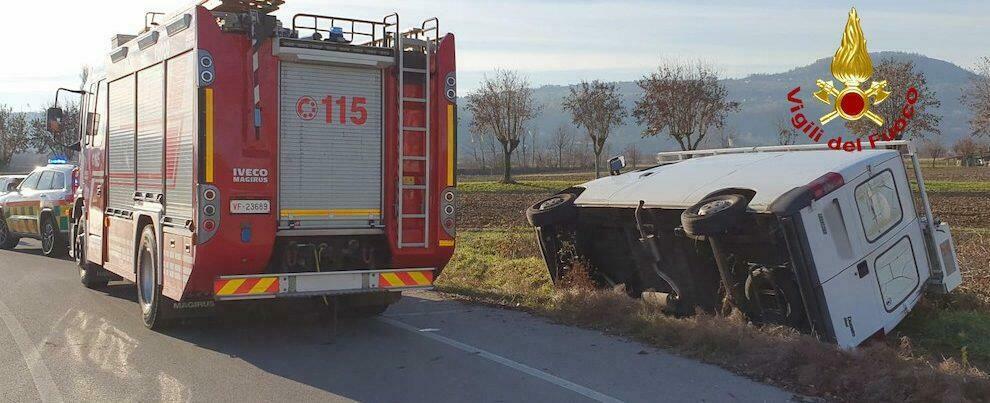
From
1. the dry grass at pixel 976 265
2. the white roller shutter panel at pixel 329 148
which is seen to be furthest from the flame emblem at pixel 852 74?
the white roller shutter panel at pixel 329 148

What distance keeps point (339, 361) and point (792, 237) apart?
12.7 feet

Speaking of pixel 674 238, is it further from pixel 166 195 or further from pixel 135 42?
pixel 135 42

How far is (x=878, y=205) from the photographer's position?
752 centimetres

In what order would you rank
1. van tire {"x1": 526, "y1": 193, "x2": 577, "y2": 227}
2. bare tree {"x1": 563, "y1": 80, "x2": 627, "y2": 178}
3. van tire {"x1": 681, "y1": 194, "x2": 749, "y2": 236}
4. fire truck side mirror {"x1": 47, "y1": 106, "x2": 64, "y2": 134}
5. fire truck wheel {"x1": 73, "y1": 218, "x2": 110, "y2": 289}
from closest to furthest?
van tire {"x1": 681, "y1": 194, "x2": 749, "y2": 236}
van tire {"x1": 526, "y1": 193, "x2": 577, "y2": 227}
fire truck wheel {"x1": 73, "y1": 218, "x2": 110, "y2": 289}
fire truck side mirror {"x1": 47, "y1": 106, "x2": 64, "y2": 134}
bare tree {"x1": 563, "y1": 80, "x2": 627, "y2": 178}

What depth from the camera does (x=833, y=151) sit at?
8.47m

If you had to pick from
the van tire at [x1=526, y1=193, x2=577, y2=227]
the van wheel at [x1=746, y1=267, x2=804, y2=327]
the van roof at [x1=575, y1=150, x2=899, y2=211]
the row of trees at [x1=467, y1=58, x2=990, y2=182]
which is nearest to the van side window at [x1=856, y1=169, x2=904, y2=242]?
the van roof at [x1=575, y1=150, x2=899, y2=211]

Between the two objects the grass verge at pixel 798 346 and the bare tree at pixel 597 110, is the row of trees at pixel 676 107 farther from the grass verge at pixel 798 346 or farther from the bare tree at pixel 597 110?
the grass verge at pixel 798 346

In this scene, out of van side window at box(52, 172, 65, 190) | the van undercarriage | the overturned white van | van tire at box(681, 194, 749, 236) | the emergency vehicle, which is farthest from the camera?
van side window at box(52, 172, 65, 190)

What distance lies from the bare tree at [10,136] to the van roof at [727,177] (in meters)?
81.4

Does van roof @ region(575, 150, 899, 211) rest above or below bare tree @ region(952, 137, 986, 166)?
below

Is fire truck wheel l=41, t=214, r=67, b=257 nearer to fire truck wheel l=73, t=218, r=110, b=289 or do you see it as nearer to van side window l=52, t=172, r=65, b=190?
van side window l=52, t=172, r=65, b=190

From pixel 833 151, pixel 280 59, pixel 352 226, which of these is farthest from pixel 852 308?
pixel 280 59

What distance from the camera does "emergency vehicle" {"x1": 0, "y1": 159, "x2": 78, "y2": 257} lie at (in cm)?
1611

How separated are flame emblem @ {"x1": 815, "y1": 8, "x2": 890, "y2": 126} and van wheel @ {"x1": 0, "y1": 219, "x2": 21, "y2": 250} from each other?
Answer: 16.6m
